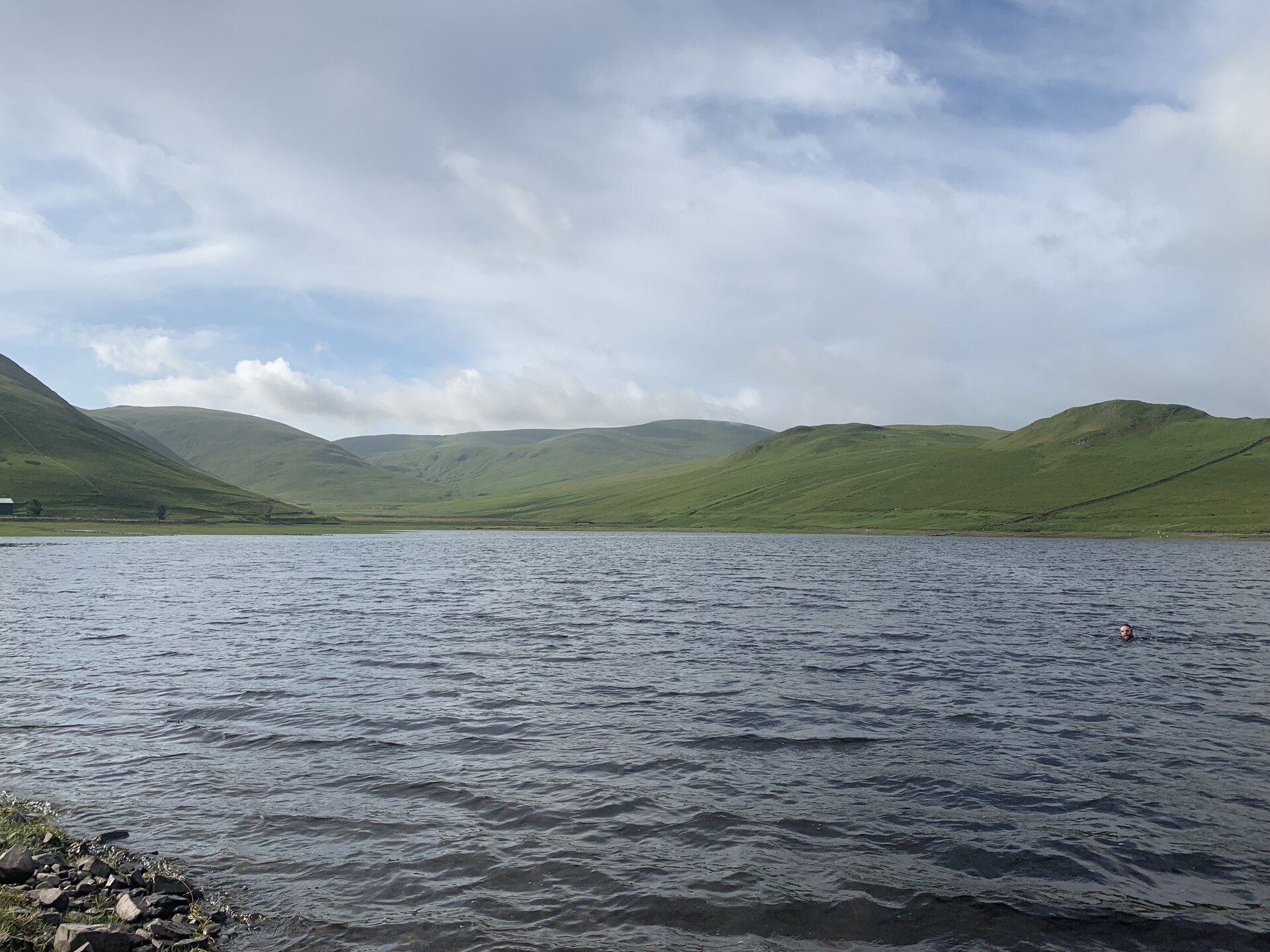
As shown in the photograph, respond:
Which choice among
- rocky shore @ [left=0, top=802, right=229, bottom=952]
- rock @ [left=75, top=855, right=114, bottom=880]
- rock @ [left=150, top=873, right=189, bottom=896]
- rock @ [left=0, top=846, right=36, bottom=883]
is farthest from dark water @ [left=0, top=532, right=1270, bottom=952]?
rock @ [left=0, top=846, right=36, bottom=883]

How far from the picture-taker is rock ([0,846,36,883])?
50.8ft

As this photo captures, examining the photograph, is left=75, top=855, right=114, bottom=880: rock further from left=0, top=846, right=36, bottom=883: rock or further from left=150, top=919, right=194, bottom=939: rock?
left=150, top=919, right=194, bottom=939: rock

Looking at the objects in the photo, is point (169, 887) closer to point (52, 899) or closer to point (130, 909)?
point (130, 909)

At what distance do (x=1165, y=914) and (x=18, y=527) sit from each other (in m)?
225

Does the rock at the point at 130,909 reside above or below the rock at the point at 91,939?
below

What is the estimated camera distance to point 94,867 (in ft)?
52.2

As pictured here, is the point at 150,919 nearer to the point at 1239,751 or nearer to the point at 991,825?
the point at 991,825

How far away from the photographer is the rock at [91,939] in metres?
12.4

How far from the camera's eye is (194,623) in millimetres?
53312

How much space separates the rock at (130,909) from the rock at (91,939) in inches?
44.6

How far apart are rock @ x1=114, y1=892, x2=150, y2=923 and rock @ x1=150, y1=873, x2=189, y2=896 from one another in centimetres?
78

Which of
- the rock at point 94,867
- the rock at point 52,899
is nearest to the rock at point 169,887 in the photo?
the rock at point 94,867

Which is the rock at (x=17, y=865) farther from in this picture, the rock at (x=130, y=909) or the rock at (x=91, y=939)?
the rock at (x=91, y=939)

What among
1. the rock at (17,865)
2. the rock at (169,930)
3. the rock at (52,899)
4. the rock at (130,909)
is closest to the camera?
the rock at (169,930)
